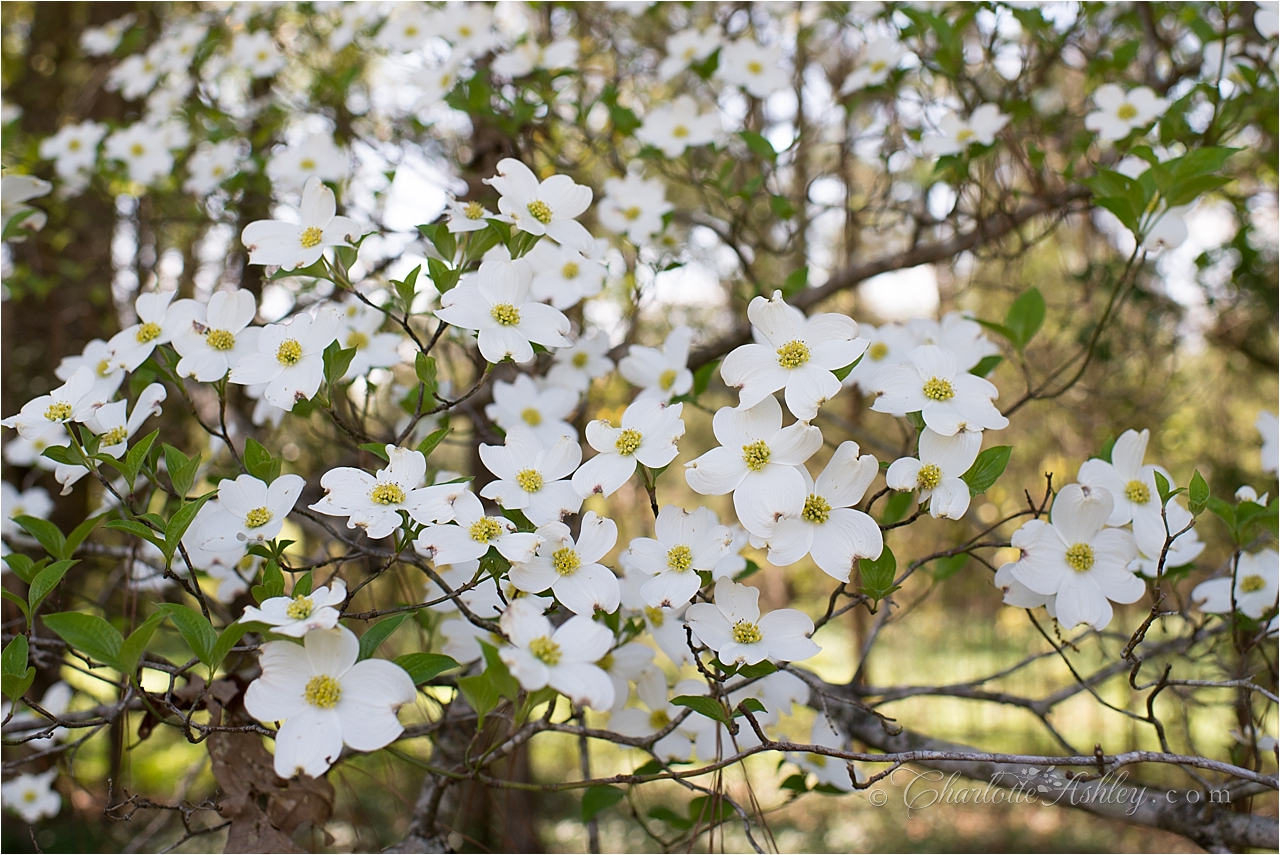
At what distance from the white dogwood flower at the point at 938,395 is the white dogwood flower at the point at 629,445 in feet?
0.57

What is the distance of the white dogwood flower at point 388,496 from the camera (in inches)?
26.4

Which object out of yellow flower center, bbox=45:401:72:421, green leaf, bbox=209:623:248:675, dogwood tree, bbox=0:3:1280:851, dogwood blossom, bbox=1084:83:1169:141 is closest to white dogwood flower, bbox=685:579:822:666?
dogwood tree, bbox=0:3:1280:851

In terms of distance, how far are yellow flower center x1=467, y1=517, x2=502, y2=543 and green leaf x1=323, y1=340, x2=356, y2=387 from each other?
0.20 metres

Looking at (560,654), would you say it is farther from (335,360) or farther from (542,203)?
(542,203)

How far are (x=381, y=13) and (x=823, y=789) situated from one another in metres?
1.61

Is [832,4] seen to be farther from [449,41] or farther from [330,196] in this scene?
[330,196]

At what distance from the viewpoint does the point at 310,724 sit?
59 centimetres

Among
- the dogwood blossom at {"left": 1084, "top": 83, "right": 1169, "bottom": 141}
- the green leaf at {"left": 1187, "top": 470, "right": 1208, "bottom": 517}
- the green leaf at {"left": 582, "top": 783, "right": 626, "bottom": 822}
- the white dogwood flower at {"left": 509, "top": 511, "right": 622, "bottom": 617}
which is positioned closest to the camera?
the white dogwood flower at {"left": 509, "top": 511, "right": 622, "bottom": 617}

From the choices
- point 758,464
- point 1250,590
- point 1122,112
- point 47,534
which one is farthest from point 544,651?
point 1122,112

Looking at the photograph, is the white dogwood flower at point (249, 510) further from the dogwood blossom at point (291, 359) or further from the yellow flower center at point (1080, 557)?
the yellow flower center at point (1080, 557)

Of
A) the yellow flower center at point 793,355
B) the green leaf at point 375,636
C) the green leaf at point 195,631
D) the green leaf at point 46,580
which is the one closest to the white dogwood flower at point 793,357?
the yellow flower center at point 793,355

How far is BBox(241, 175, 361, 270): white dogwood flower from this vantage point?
2.56 feet

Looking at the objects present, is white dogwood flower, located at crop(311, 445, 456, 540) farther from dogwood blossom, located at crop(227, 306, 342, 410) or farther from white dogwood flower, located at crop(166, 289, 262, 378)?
white dogwood flower, located at crop(166, 289, 262, 378)

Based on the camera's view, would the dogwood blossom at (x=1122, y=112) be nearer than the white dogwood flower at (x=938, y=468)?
No
